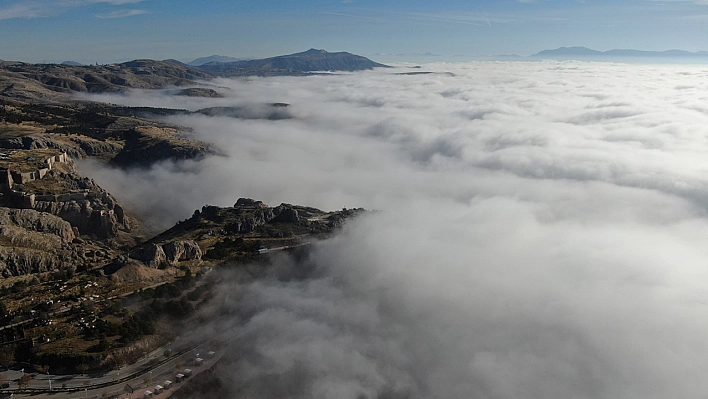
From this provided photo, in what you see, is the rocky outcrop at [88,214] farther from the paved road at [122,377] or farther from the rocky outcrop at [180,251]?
the paved road at [122,377]

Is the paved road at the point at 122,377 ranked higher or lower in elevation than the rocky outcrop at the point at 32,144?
lower

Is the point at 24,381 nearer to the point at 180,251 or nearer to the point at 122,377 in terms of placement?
the point at 122,377

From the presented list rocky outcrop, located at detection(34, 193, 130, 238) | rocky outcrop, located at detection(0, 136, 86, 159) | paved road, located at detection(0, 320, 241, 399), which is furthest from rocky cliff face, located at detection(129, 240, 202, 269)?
rocky outcrop, located at detection(0, 136, 86, 159)

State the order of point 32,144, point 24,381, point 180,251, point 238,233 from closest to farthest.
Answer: point 24,381 → point 180,251 → point 238,233 → point 32,144

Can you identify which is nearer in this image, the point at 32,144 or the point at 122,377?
the point at 122,377

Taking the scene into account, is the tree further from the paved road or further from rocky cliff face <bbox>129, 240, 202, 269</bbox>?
rocky cliff face <bbox>129, 240, 202, 269</bbox>

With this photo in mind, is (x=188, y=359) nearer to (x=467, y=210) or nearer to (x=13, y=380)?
(x=13, y=380)

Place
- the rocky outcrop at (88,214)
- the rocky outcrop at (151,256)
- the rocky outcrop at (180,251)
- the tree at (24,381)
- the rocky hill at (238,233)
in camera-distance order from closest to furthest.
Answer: the tree at (24,381), the rocky outcrop at (151,256), the rocky outcrop at (180,251), the rocky hill at (238,233), the rocky outcrop at (88,214)

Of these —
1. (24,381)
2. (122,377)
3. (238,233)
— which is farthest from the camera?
(238,233)

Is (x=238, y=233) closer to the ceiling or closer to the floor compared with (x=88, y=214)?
closer to the floor

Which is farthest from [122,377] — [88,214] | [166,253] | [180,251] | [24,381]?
[88,214]

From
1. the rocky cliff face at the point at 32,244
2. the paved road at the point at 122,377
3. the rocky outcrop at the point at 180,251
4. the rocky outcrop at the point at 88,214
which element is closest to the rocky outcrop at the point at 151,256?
the rocky outcrop at the point at 180,251
